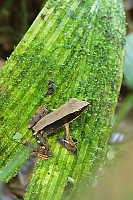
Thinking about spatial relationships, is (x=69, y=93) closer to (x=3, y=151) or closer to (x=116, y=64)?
(x=116, y=64)

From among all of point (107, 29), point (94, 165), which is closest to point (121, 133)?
point (94, 165)

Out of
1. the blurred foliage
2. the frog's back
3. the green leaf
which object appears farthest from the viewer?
the blurred foliage

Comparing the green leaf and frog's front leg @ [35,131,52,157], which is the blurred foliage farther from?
frog's front leg @ [35,131,52,157]

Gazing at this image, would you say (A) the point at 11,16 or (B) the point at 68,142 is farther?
(A) the point at 11,16

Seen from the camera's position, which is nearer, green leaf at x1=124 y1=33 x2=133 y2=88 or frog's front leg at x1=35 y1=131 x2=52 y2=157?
frog's front leg at x1=35 y1=131 x2=52 y2=157

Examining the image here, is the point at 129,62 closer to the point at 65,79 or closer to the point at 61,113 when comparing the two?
the point at 65,79

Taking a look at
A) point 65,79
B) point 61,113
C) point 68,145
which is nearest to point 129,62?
point 65,79

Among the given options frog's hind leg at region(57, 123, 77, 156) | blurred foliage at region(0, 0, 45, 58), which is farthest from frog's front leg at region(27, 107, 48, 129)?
blurred foliage at region(0, 0, 45, 58)

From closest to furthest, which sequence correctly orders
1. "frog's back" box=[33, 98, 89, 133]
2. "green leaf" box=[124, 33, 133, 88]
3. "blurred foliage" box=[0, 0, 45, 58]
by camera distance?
"frog's back" box=[33, 98, 89, 133]
"green leaf" box=[124, 33, 133, 88]
"blurred foliage" box=[0, 0, 45, 58]

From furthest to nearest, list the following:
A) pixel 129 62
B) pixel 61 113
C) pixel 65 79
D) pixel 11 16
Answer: pixel 11 16
pixel 129 62
pixel 65 79
pixel 61 113
